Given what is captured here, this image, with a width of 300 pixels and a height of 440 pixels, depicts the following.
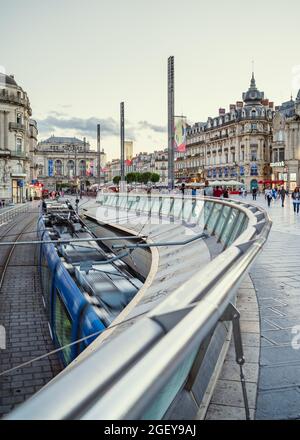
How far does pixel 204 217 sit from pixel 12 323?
5311 millimetres

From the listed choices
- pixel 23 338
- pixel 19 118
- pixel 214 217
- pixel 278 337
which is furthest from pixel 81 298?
pixel 19 118

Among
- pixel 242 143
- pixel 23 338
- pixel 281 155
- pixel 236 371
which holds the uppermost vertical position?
pixel 242 143

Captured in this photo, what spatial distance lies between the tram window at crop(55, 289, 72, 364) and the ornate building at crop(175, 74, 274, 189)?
83523 millimetres

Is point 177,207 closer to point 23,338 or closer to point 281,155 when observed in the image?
point 23,338

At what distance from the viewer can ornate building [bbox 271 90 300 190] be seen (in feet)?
243

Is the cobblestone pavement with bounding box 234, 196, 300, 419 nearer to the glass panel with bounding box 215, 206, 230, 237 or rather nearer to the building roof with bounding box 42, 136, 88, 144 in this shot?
the glass panel with bounding box 215, 206, 230, 237

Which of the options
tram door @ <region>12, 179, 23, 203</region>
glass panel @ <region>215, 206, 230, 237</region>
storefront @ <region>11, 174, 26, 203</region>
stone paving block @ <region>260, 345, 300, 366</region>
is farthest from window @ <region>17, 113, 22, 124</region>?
stone paving block @ <region>260, 345, 300, 366</region>

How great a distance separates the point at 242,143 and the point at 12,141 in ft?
150

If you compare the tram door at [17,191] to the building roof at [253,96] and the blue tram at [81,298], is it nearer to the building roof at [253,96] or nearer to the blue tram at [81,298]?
the building roof at [253,96]

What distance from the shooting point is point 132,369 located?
1.01 m

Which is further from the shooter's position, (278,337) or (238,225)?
(238,225)

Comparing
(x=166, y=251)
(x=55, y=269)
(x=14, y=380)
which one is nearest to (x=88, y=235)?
(x=166, y=251)

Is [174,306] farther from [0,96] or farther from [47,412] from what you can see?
[0,96]
